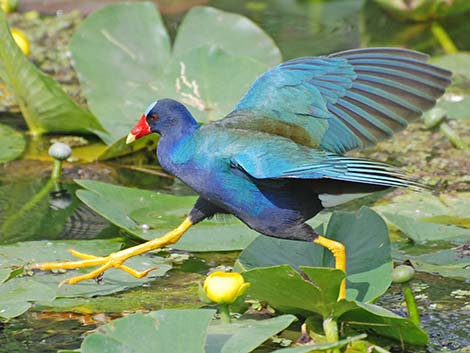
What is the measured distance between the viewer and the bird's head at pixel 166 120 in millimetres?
2723

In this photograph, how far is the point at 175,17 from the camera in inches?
217

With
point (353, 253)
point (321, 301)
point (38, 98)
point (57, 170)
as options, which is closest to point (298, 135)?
point (353, 253)

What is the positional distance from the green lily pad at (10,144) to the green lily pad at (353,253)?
124cm

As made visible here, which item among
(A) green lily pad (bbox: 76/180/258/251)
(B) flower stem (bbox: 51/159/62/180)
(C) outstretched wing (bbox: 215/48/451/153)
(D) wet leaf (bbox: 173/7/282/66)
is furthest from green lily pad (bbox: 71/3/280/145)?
(C) outstretched wing (bbox: 215/48/451/153)

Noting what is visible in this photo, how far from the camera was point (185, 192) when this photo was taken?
364cm

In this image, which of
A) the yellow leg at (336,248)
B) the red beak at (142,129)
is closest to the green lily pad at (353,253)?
the yellow leg at (336,248)

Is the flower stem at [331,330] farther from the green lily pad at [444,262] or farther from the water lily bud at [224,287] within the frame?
the green lily pad at [444,262]

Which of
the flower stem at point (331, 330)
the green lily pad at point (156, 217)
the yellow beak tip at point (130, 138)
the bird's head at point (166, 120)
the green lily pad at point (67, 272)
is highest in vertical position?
the bird's head at point (166, 120)

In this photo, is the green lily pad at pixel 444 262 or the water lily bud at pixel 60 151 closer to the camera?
the green lily pad at pixel 444 262

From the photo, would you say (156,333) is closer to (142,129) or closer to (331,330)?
(331,330)

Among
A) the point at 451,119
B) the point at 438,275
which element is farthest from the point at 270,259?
the point at 451,119

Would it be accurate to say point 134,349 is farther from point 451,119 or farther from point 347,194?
point 451,119

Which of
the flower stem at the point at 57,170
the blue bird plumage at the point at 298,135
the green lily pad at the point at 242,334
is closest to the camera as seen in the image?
the green lily pad at the point at 242,334

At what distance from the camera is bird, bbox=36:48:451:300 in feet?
8.37
